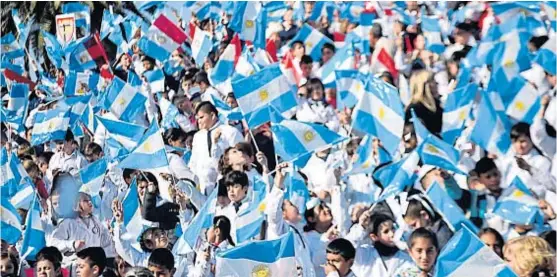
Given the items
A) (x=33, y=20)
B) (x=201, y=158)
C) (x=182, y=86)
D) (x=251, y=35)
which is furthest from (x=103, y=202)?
(x=33, y=20)

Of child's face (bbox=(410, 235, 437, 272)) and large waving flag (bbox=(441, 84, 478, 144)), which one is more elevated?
child's face (bbox=(410, 235, 437, 272))

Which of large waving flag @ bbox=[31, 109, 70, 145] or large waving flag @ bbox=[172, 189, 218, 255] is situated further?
large waving flag @ bbox=[31, 109, 70, 145]

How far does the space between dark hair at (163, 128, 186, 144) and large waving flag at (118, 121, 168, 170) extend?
1.54 m

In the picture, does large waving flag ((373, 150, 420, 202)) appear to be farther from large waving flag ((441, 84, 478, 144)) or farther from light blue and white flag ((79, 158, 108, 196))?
light blue and white flag ((79, 158, 108, 196))

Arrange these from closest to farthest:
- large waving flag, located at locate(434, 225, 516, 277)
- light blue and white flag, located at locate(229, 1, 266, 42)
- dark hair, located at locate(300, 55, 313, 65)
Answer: large waving flag, located at locate(434, 225, 516, 277), dark hair, located at locate(300, 55, 313, 65), light blue and white flag, located at locate(229, 1, 266, 42)

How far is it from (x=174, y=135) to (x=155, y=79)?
228cm

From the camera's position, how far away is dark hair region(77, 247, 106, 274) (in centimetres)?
619

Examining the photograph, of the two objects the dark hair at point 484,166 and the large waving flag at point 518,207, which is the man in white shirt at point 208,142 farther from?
the large waving flag at point 518,207

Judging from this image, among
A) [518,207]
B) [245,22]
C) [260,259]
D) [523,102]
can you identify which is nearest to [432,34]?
[245,22]

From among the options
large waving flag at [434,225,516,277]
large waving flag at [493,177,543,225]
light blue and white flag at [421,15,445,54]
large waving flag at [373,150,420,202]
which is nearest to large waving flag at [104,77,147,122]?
large waving flag at [373,150,420,202]

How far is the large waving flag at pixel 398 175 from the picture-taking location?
6.67 meters

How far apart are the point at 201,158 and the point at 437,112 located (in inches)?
92.2

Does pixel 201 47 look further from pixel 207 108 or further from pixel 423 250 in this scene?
pixel 423 250

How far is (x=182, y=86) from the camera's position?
33.4 feet
